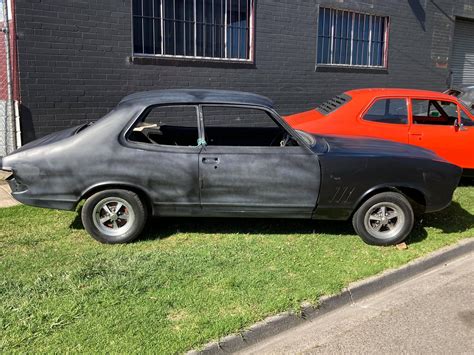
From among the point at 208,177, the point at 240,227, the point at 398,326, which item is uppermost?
the point at 208,177

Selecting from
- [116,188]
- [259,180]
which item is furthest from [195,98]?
[116,188]

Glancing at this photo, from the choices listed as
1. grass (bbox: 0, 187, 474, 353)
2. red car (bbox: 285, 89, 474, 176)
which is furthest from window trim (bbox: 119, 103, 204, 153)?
red car (bbox: 285, 89, 474, 176)

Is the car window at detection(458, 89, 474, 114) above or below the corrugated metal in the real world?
below

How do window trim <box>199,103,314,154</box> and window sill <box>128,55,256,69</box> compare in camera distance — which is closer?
window trim <box>199,103,314,154</box>

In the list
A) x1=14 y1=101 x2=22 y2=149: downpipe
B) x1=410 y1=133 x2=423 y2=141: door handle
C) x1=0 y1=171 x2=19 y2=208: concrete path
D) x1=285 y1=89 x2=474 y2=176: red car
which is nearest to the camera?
x1=0 y1=171 x2=19 y2=208: concrete path

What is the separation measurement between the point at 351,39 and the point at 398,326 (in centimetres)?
981

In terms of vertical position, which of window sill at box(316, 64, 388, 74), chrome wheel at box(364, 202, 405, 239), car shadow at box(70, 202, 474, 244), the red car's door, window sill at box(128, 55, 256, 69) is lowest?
car shadow at box(70, 202, 474, 244)

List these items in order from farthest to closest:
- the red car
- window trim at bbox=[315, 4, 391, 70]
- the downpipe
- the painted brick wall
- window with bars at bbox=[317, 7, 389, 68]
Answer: window with bars at bbox=[317, 7, 389, 68]
window trim at bbox=[315, 4, 391, 70]
the painted brick wall
the downpipe
the red car

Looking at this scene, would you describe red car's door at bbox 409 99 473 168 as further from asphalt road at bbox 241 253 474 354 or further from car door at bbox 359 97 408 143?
asphalt road at bbox 241 253 474 354

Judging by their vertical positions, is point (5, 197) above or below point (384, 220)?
below

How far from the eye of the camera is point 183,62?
947 centimetres

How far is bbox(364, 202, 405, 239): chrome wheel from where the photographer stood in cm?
509

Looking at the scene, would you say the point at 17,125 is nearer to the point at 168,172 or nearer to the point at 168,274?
the point at 168,172

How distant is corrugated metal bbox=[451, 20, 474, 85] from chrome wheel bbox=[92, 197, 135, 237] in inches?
509
